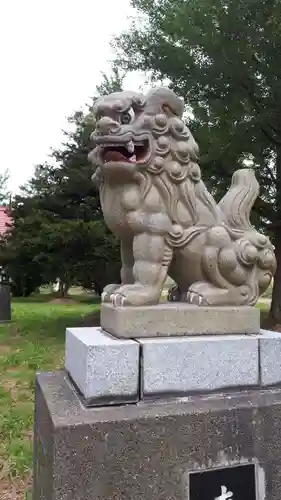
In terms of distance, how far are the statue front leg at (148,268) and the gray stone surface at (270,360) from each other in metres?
0.54

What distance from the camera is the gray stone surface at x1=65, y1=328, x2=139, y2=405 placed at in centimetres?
173

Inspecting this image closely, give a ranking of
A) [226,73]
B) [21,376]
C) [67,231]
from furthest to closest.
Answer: [67,231]
[226,73]
[21,376]

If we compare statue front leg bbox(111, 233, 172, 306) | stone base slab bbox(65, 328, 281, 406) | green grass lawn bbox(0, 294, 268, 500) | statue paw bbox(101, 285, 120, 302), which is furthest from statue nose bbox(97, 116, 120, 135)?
green grass lawn bbox(0, 294, 268, 500)

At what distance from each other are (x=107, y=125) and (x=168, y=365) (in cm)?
108

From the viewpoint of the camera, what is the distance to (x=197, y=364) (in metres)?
1.86

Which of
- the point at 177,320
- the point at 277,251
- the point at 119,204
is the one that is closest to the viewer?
the point at 177,320

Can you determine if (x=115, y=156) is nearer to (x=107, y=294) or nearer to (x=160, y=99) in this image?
(x=160, y=99)

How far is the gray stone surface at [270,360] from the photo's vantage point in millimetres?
1979

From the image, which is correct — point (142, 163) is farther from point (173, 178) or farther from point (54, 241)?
point (54, 241)

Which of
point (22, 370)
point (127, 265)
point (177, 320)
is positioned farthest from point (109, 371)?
point (22, 370)

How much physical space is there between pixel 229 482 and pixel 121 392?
566 mm

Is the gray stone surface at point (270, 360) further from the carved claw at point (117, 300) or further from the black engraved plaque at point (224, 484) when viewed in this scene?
the carved claw at point (117, 300)

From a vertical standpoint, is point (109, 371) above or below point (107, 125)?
below

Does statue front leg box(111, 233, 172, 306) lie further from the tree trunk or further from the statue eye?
the tree trunk
